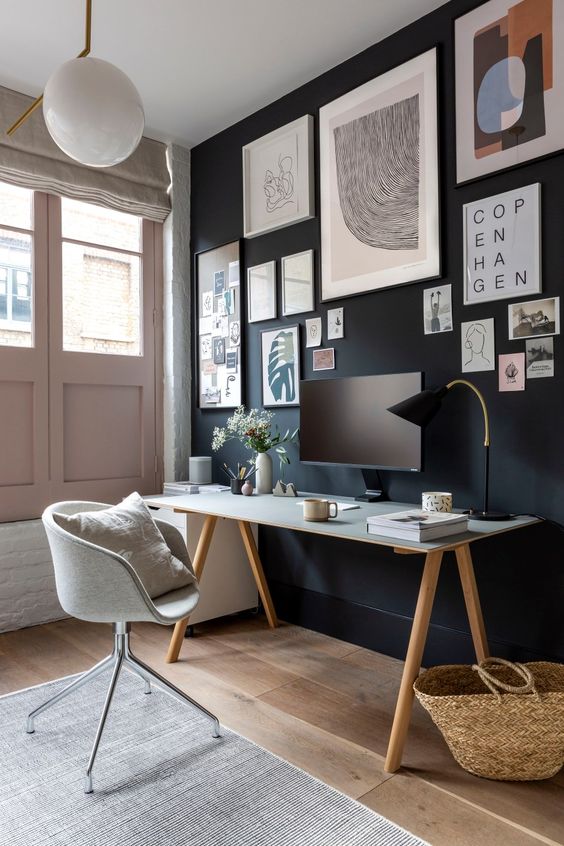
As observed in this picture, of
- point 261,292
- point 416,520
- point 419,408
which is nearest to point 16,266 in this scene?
point 261,292

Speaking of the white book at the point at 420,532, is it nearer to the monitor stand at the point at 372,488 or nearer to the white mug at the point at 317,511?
the white mug at the point at 317,511

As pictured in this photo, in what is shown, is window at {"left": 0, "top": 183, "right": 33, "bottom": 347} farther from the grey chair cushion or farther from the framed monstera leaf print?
the grey chair cushion

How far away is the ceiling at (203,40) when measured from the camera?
262 cm

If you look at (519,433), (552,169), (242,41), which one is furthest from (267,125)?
(519,433)

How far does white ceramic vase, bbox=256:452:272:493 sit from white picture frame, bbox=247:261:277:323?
768 mm

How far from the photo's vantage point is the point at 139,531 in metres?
2.38

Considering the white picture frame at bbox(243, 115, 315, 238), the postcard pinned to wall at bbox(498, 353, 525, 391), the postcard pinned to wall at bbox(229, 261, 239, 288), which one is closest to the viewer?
the postcard pinned to wall at bbox(498, 353, 525, 391)

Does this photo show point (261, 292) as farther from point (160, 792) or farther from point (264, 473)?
point (160, 792)

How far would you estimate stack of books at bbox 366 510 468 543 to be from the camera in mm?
1899

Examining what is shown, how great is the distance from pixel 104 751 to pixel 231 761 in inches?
16.8

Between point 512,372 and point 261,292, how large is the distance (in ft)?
5.05

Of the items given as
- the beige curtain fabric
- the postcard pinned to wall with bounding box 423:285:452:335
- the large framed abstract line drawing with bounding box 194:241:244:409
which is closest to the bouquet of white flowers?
the large framed abstract line drawing with bounding box 194:241:244:409

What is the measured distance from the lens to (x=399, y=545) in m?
1.88

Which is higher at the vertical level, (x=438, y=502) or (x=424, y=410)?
(x=424, y=410)
